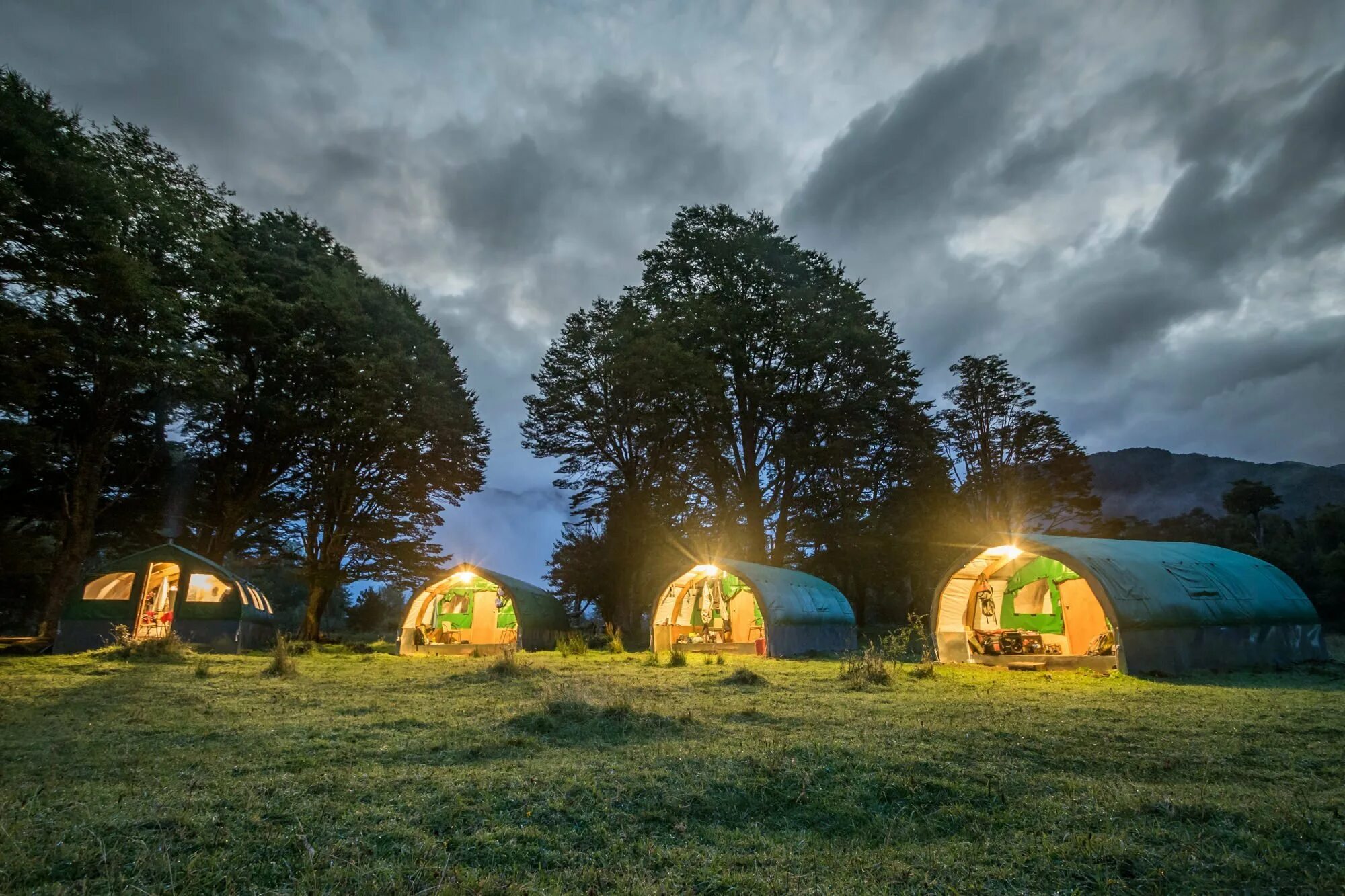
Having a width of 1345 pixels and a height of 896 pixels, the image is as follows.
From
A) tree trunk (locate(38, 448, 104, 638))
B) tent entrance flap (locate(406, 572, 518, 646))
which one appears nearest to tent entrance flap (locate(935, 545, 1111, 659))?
tent entrance flap (locate(406, 572, 518, 646))

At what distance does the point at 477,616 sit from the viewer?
91.0 ft

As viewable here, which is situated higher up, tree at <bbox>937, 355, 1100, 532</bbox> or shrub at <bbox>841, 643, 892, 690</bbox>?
tree at <bbox>937, 355, 1100, 532</bbox>

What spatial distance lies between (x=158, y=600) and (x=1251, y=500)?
190ft

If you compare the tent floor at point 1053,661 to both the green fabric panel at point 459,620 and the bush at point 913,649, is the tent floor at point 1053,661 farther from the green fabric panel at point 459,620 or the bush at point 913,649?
the green fabric panel at point 459,620

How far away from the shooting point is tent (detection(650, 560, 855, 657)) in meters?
19.3

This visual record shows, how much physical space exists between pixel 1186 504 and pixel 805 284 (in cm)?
10696

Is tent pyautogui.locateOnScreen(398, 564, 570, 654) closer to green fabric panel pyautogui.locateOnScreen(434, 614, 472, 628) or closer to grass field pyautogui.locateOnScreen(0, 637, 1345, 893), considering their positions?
green fabric panel pyautogui.locateOnScreen(434, 614, 472, 628)

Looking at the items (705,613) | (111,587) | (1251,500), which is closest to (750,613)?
(705,613)

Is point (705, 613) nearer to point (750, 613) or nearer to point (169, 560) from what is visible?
point (750, 613)

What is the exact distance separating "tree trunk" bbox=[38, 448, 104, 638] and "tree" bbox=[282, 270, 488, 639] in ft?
20.6

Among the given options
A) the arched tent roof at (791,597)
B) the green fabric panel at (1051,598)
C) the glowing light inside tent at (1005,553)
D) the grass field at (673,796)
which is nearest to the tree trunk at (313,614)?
the arched tent roof at (791,597)

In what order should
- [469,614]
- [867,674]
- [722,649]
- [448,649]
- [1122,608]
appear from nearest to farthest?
[867,674] < [1122,608] < [722,649] < [448,649] < [469,614]

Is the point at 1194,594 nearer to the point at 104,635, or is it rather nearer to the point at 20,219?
the point at 104,635

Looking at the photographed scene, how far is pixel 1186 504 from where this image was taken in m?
105
